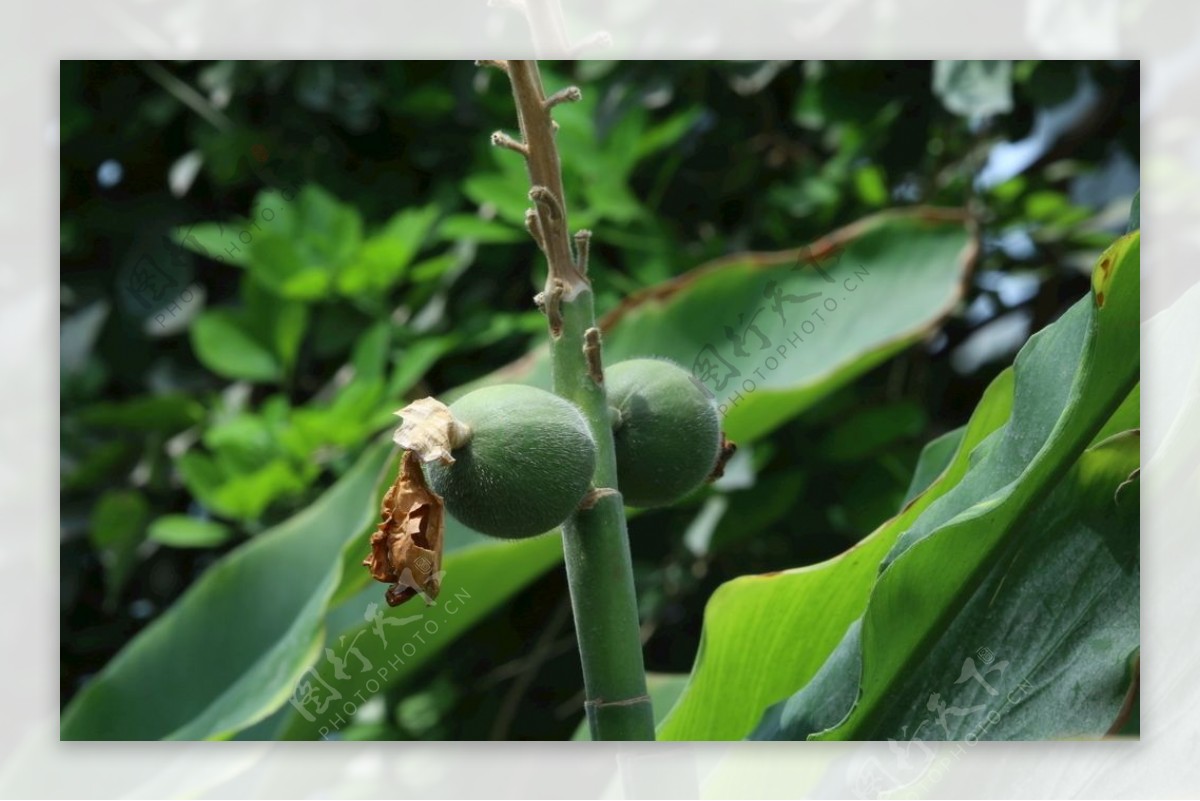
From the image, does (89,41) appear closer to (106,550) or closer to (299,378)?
(299,378)

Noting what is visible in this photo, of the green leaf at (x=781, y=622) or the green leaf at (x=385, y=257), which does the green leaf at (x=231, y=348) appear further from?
the green leaf at (x=781, y=622)

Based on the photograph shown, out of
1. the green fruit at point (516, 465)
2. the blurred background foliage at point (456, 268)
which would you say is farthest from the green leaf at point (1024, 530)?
the blurred background foliage at point (456, 268)

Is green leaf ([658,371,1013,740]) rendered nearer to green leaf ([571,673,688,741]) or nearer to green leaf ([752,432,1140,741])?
green leaf ([752,432,1140,741])

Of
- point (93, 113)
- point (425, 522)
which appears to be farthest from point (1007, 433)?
point (93, 113)

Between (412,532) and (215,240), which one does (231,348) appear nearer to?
(215,240)

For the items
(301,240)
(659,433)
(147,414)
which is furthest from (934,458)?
(147,414)

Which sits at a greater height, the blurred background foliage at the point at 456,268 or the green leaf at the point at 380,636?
the blurred background foliage at the point at 456,268
